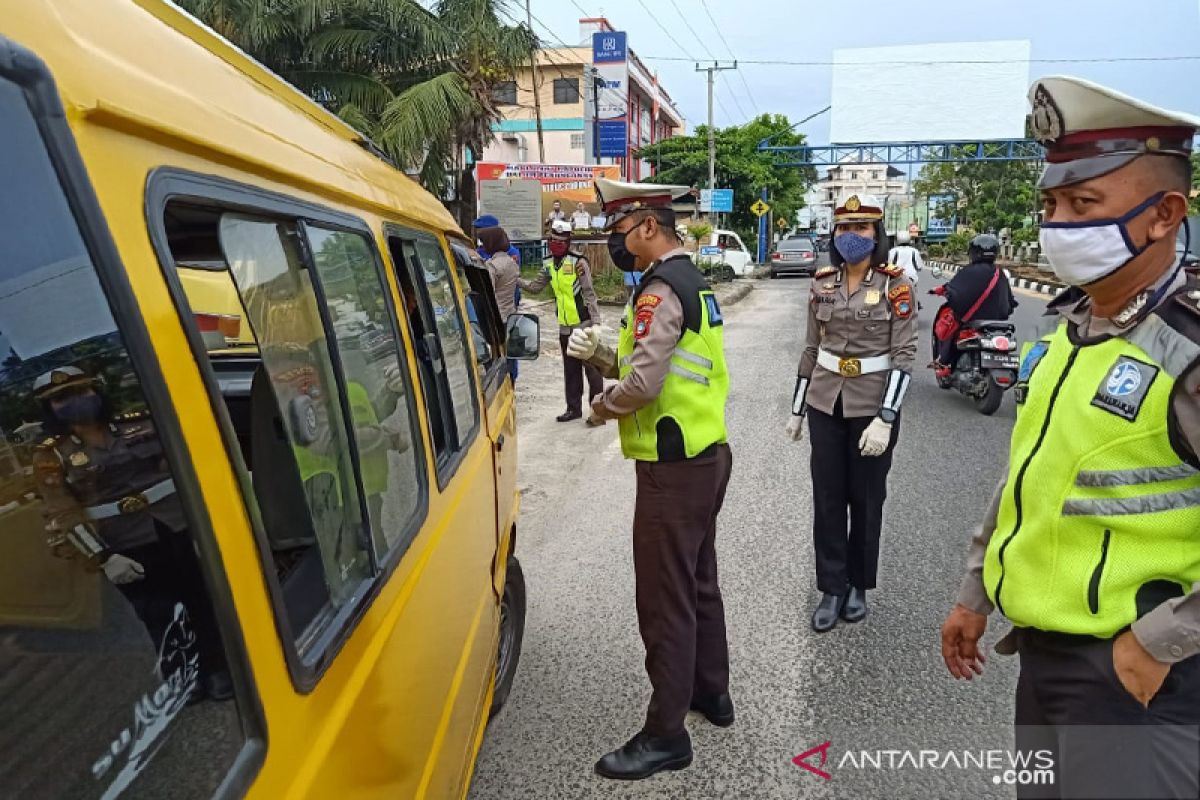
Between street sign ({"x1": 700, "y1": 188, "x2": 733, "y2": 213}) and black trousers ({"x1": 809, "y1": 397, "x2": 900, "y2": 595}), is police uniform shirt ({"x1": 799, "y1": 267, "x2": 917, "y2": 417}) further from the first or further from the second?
street sign ({"x1": 700, "y1": 188, "x2": 733, "y2": 213})

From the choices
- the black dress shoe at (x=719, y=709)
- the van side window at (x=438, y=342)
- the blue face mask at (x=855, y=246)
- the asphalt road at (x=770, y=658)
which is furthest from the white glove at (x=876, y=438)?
the van side window at (x=438, y=342)

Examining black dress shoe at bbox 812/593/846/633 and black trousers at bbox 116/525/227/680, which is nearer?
black trousers at bbox 116/525/227/680

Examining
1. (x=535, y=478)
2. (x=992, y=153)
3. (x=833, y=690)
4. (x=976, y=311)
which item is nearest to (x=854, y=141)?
(x=992, y=153)

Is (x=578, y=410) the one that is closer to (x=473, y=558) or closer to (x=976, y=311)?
(x=976, y=311)

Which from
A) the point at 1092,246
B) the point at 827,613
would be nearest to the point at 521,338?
the point at 827,613

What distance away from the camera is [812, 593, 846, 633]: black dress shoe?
355 centimetres

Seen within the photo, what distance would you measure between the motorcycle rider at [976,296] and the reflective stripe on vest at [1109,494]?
6.78 meters

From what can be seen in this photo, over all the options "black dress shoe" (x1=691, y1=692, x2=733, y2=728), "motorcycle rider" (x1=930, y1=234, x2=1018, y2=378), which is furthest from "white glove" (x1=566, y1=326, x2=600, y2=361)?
"motorcycle rider" (x1=930, y1=234, x2=1018, y2=378)

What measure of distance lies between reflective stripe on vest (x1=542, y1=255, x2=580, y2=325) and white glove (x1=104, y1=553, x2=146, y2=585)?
22.2ft

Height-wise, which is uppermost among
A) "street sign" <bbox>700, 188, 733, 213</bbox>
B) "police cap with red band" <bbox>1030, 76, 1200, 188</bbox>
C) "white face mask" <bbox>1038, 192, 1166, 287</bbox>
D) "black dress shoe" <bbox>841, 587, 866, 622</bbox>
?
"police cap with red band" <bbox>1030, 76, 1200, 188</bbox>

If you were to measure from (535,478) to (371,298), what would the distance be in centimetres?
417

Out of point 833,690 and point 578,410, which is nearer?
point 833,690

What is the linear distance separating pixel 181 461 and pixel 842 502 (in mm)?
3130

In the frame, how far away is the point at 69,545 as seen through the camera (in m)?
0.94
